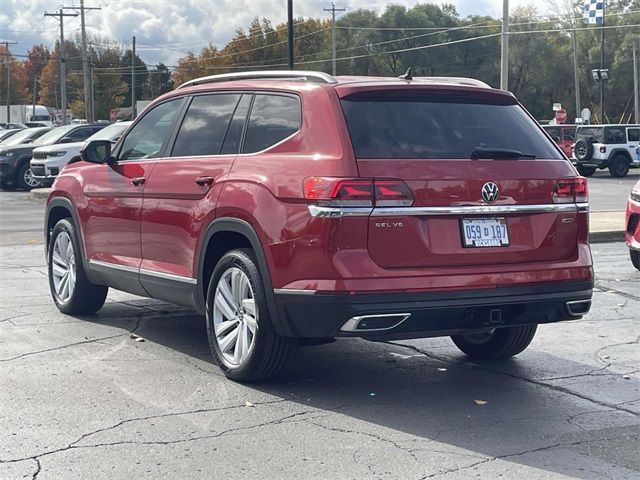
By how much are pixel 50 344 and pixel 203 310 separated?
Result: 57.0 inches

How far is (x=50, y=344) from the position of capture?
285 inches

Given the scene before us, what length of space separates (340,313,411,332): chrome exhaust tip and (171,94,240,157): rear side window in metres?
1.75

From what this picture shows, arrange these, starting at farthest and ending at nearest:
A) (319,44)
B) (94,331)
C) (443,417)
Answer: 1. (319,44)
2. (94,331)
3. (443,417)

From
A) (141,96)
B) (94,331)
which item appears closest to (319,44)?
(141,96)

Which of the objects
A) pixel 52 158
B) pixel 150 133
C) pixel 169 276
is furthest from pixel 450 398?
pixel 52 158

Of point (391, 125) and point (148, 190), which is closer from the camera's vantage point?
point (391, 125)

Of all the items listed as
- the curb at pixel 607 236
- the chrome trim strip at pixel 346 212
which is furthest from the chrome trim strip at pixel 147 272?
the curb at pixel 607 236

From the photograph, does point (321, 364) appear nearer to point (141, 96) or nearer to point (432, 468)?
point (432, 468)

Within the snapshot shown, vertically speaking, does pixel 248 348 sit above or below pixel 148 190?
below

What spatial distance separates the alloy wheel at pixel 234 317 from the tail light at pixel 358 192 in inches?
33.5

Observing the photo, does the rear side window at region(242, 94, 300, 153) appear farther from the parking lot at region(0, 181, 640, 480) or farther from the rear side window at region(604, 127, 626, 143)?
the rear side window at region(604, 127, 626, 143)

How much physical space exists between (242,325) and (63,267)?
2.97m

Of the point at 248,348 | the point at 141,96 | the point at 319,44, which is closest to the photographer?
the point at 248,348

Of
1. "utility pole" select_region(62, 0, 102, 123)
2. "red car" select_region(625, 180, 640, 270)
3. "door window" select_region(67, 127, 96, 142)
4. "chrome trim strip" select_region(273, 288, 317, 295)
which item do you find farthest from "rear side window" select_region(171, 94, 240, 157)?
"utility pole" select_region(62, 0, 102, 123)
